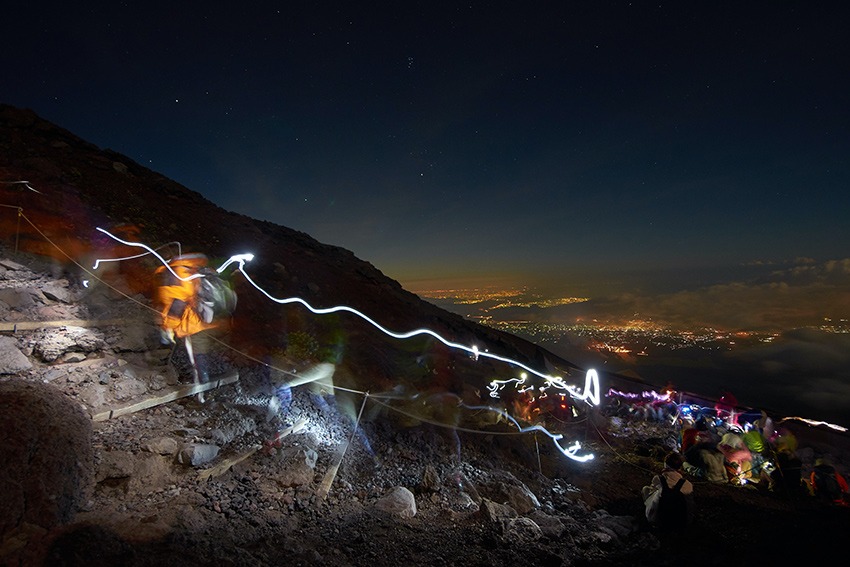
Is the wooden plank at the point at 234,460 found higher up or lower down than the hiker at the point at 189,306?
lower down

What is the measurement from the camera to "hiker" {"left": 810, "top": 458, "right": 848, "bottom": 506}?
9.71 meters

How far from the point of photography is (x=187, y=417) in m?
6.61

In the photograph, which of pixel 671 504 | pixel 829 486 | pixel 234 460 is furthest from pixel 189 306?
pixel 829 486

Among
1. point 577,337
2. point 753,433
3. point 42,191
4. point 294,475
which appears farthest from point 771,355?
point 42,191

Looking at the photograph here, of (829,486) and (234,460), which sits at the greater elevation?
(234,460)

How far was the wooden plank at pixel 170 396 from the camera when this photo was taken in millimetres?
5805

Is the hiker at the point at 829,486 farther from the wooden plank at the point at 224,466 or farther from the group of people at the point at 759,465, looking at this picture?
the wooden plank at the point at 224,466

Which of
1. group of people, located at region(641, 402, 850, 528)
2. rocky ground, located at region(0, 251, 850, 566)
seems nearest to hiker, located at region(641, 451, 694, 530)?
rocky ground, located at region(0, 251, 850, 566)

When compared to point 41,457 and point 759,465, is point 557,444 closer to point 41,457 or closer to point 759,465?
point 759,465

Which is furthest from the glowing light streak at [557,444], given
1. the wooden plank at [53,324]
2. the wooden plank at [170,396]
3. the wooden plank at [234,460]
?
the wooden plank at [53,324]

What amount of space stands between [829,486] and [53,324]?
18691 millimetres

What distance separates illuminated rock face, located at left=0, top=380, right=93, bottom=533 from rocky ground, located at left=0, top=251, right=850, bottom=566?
18 mm

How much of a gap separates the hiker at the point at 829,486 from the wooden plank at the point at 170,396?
1538 centimetres

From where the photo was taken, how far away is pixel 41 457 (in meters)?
3.99
